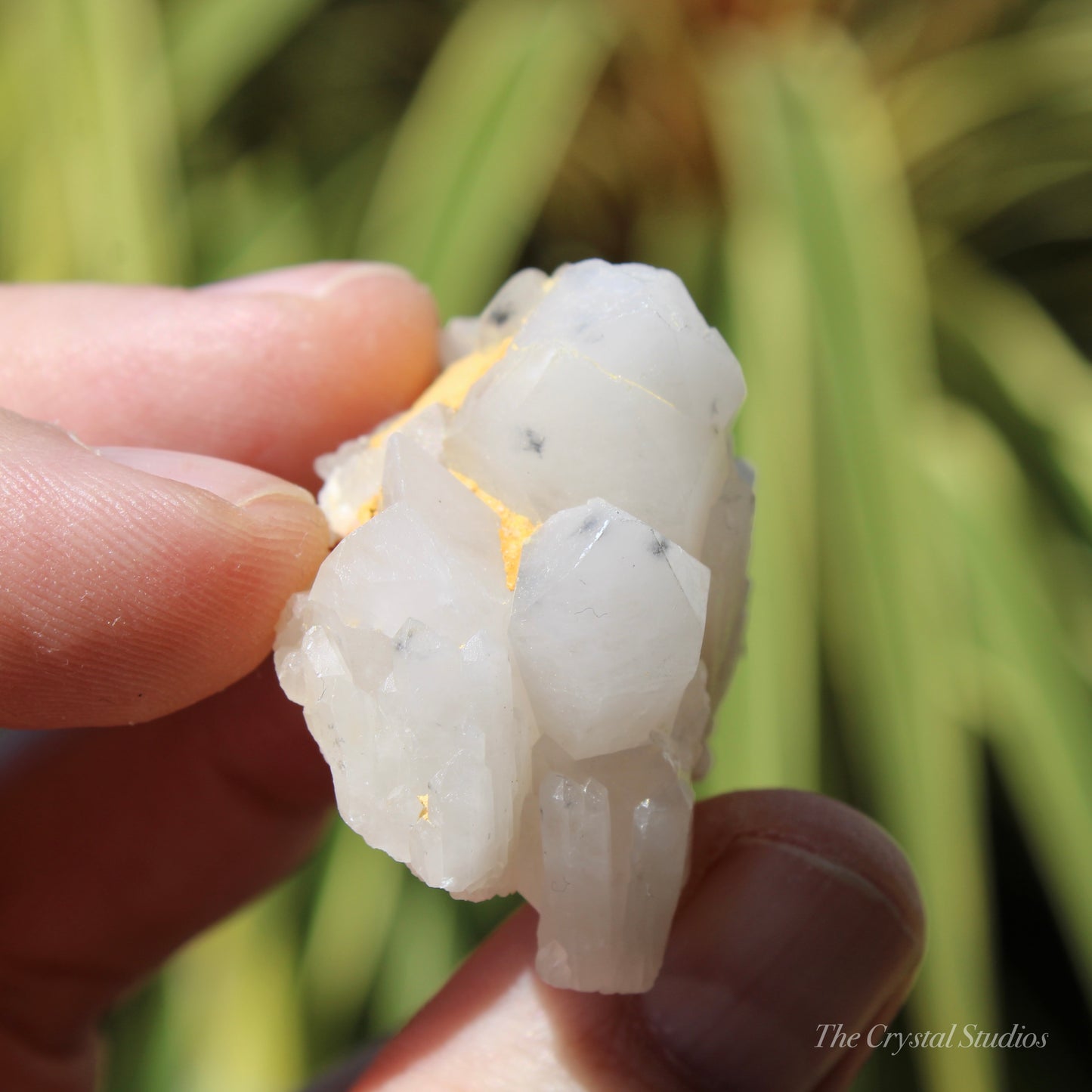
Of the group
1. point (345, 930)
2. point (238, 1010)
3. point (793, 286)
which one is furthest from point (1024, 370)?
point (238, 1010)

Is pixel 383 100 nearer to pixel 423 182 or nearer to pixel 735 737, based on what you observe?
pixel 423 182

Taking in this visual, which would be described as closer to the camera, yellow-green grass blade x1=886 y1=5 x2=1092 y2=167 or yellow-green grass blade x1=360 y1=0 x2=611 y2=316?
yellow-green grass blade x1=360 y1=0 x2=611 y2=316

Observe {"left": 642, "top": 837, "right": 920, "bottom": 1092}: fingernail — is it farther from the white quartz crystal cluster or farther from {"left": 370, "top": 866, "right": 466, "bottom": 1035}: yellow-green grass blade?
{"left": 370, "top": 866, "right": 466, "bottom": 1035}: yellow-green grass blade

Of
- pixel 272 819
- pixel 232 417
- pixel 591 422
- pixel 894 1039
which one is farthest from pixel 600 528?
pixel 894 1039

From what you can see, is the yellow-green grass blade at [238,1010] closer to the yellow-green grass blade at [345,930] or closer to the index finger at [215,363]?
the yellow-green grass blade at [345,930]

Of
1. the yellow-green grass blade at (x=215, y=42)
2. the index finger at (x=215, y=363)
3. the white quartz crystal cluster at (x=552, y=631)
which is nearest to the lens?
the white quartz crystal cluster at (x=552, y=631)

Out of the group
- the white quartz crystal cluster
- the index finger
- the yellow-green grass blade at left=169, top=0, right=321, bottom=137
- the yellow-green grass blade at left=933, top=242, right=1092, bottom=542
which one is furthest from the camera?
the yellow-green grass blade at left=169, top=0, right=321, bottom=137

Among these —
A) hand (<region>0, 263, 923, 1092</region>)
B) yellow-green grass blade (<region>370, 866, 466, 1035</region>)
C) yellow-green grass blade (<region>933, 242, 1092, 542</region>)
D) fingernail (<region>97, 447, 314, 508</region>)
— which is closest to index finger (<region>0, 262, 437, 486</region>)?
hand (<region>0, 263, 923, 1092</region>)

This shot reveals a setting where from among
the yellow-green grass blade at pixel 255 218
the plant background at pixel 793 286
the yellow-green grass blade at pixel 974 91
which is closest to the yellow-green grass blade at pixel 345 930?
the plant background at pixel 793 286
